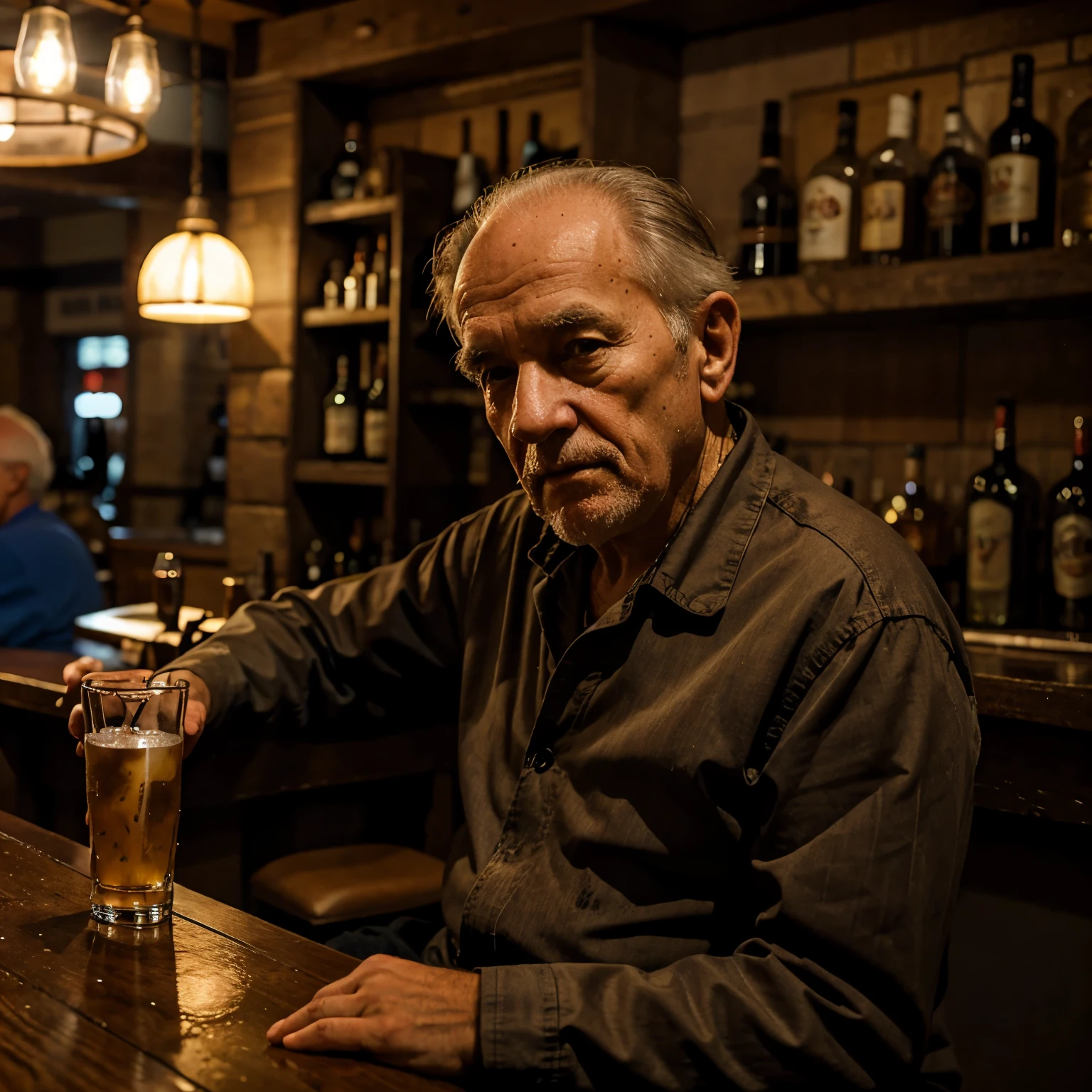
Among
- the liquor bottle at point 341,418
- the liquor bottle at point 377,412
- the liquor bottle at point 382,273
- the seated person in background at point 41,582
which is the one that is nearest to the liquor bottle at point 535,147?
the liquor bottle at point 382,273

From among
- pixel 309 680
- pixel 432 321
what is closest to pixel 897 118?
pixel 432 321

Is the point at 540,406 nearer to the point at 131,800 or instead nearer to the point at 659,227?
the point at 659,227

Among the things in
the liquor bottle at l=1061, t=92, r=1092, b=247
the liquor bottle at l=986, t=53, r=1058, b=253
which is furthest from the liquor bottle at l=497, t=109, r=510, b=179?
the liquor bottle at l=1061, t=92, r=1092, b=247

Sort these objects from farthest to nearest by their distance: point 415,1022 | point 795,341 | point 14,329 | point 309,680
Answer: point 14,329 < point 795,341 < point 309,680 < point 415,1022

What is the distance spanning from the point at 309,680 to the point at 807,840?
0.85 m

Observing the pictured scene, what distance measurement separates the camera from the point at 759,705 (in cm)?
110

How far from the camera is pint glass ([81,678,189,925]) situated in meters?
1.10

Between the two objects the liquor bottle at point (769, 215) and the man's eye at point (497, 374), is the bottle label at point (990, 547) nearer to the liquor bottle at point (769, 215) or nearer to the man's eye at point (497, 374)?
the liquor bottle at point (769, 215)

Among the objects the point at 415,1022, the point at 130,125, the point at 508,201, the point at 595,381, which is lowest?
the point at 415,1022

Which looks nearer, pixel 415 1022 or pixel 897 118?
pixel 415 1022

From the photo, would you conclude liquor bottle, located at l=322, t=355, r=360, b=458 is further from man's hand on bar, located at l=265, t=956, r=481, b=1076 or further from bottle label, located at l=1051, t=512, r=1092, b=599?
man's hand on bar, located at l=265, t=956, r=481, b=1076

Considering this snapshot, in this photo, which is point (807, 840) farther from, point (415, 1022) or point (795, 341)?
point (795, 341)

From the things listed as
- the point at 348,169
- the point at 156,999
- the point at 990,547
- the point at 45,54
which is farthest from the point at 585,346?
the point at 348,169

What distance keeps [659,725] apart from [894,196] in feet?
6.38
